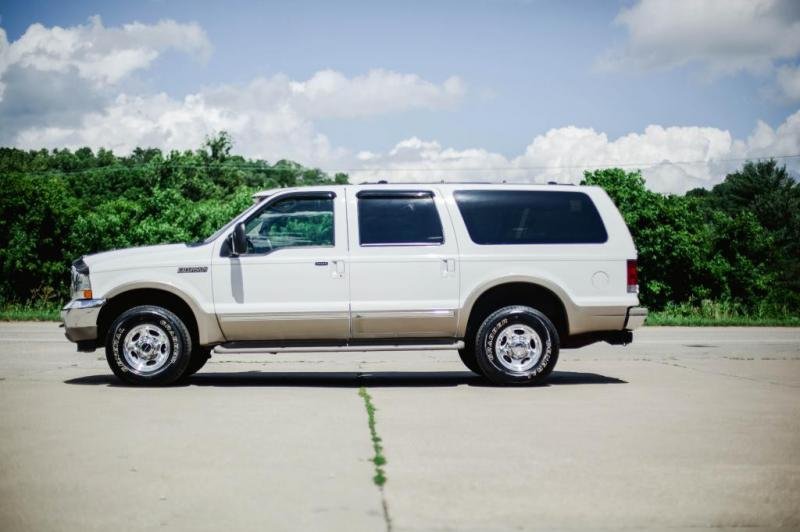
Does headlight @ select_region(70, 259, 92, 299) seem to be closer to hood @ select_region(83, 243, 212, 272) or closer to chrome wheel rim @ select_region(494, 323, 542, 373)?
hood @ select_region(83, 243, 212, 272)

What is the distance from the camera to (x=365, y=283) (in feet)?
31.6

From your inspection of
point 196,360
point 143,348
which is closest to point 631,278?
point 196,360

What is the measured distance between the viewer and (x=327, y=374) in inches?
440

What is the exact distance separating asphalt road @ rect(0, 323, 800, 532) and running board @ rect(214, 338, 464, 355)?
1.43ft

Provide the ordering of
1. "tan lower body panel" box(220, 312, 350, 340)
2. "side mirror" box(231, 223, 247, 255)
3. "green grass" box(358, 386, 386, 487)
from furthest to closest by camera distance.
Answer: "tan lower body panel" box(220, 312, 350, 340) < "side mirror" box(231, 223, 247, 255) < "green grass" box(358, 386, 386, 487)

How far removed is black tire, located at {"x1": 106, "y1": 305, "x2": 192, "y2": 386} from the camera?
9.59 meters

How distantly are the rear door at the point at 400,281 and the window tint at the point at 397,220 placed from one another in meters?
0.01

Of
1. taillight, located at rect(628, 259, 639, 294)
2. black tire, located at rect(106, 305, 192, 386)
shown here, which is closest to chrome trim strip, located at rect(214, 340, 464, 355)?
black tire, located at rect(106, 305, 192, 386)

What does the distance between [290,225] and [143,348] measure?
205cm

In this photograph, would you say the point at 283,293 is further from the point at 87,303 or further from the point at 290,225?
the point at 87,303

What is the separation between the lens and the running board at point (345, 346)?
9.54 meters

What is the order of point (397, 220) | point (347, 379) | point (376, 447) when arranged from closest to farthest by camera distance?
point (376, 447) < point (397, 220) < point (347, 379)

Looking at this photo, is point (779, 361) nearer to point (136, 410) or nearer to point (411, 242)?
point (411, 242)

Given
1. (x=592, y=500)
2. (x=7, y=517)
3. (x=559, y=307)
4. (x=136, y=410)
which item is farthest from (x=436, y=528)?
(x=559, y=307)
